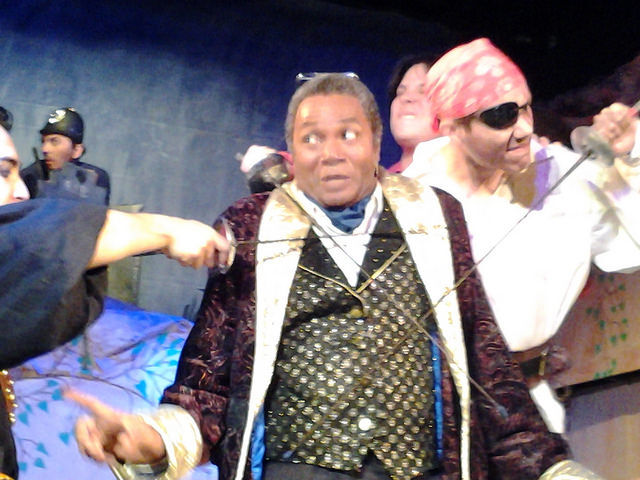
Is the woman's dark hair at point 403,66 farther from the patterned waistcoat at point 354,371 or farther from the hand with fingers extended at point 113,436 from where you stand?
the hand with fingers extended at point 113,436

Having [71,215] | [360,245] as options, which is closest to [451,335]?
[360,245]

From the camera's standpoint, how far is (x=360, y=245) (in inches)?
75.7

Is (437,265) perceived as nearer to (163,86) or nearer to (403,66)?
(403,66)

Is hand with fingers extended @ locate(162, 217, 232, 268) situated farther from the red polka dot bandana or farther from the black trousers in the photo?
the red polka dot bandana

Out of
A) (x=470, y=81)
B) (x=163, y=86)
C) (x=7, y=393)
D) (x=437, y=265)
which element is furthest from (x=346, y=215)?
(x=163, y=86)

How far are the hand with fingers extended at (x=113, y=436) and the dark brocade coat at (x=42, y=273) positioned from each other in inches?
4.6

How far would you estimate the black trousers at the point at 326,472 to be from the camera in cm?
176

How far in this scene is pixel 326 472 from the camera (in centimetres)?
177

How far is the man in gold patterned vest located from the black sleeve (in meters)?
0.25

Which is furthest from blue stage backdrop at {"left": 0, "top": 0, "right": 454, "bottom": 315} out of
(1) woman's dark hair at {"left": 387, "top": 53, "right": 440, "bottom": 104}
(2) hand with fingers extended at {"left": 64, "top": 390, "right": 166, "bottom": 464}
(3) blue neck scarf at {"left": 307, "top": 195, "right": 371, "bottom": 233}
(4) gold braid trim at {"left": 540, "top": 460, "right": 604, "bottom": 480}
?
(4) gold braid trim at {"left": 540, "top": 460, "right": 604, "bottom": 480}

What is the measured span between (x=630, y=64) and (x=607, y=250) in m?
0.76

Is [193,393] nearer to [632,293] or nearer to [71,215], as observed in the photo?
[71,215]

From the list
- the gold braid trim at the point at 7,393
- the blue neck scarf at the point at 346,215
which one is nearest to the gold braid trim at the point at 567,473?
the blue neck scarf at the point at 346,215

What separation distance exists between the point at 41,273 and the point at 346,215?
678 mm
